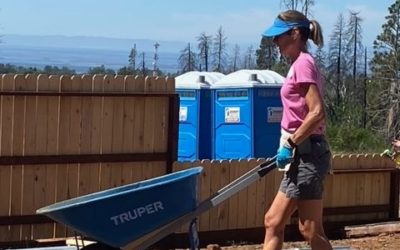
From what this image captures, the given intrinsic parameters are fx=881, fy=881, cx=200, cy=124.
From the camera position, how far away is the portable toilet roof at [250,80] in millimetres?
11852

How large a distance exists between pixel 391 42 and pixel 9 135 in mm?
15265

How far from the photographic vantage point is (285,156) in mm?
5871

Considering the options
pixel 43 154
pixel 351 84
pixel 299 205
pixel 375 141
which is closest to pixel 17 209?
pixel 43 154

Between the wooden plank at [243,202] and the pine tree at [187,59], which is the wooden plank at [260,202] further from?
the pine tree at [187,59]

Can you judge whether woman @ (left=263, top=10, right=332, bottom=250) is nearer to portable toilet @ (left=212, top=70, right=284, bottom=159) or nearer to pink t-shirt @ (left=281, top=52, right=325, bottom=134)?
pink t-shirt @ (left=281, top=52, right=325, bottom=134)

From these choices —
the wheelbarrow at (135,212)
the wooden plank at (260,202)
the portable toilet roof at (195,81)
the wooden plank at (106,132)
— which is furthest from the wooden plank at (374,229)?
the wheelbarrow at (135,212)

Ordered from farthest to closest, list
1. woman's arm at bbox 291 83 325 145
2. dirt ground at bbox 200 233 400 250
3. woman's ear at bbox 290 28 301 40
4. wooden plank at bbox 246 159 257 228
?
wooden plank at bbox 246 159 257 228, dirt ground at bbox 200 233 400 250, woman's ear at bbox 290 28 301 40, woman's arm at bbox 291 83 325 145

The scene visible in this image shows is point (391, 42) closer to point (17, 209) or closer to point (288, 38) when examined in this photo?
point (17, 209)

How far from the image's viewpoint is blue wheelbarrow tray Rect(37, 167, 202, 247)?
5.47 m

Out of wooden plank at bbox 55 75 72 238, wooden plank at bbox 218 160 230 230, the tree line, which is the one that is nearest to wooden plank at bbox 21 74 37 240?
wooden plank at bbox 55 75 72 238

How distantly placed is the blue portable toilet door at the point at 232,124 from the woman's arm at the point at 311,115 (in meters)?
5.75

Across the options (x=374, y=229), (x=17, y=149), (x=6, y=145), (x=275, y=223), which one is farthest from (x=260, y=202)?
(x=275, y=223)

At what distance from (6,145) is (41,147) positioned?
0.35 meters

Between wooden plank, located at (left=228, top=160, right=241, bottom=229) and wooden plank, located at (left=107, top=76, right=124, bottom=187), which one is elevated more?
wooden plank, located at (left=107, top=76, right=124, bottom=187)
